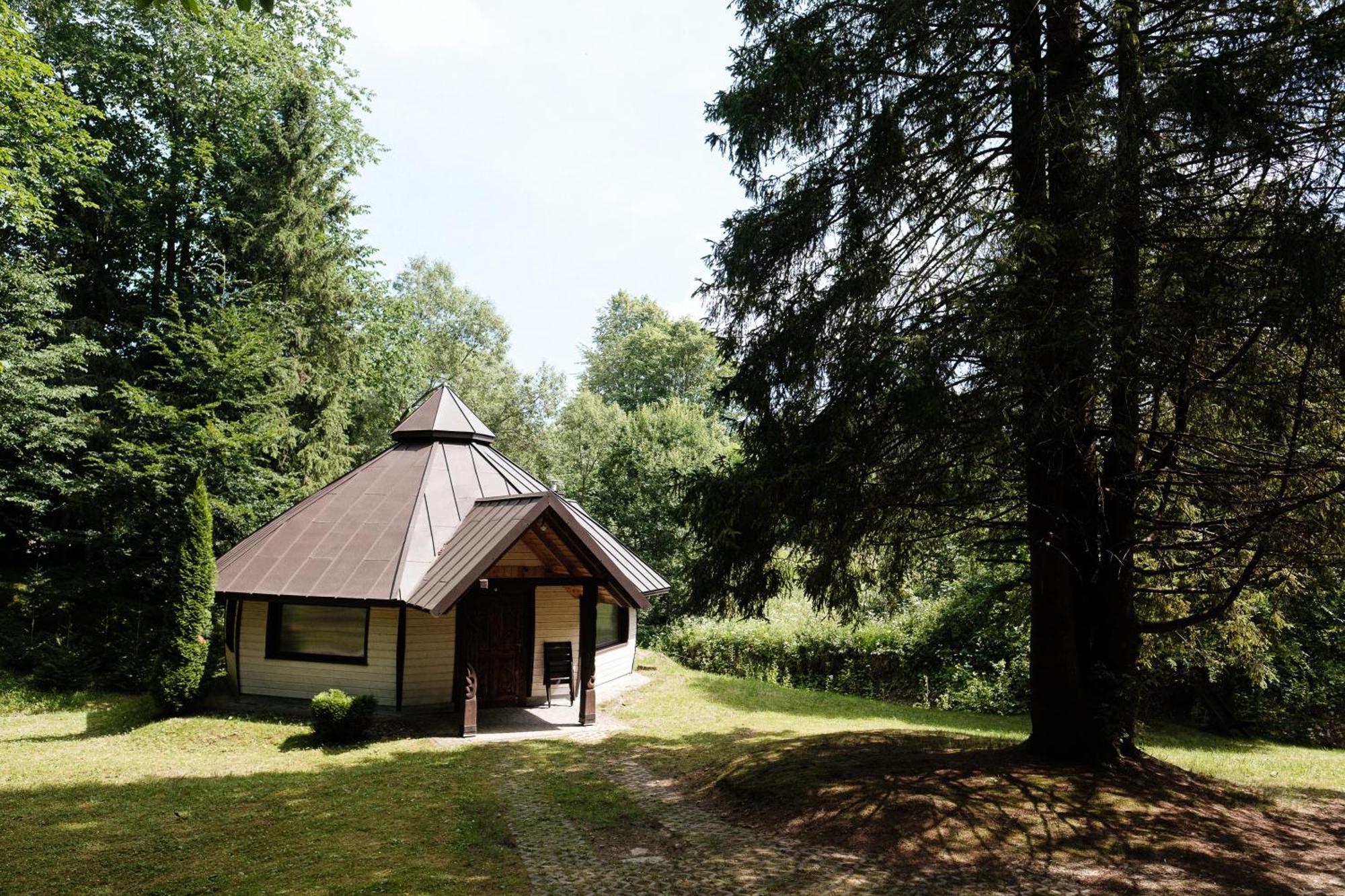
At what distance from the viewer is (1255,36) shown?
20.3 ft

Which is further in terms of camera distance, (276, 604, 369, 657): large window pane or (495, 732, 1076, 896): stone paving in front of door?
(276, 604, 369, 657): large window pane

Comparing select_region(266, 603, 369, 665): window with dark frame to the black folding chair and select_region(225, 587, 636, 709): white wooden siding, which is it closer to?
select_region(225, 587, 636, 709): white wooden siding

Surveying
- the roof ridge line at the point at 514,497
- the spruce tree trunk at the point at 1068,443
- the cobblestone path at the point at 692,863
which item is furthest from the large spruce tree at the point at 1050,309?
the roof ridge line at the point at 514,497

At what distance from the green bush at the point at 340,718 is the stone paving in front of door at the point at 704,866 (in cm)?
392

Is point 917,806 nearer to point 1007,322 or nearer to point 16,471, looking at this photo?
point 1007,322

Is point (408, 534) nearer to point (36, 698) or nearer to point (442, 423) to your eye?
point (442, 423)

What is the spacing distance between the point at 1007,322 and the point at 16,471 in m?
20.3

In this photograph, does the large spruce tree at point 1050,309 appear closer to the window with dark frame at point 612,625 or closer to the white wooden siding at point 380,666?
the white wooden siding at point 380,666

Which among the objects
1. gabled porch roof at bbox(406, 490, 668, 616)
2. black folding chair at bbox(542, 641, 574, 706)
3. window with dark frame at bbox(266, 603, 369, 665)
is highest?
gabled porch roof at bbox(406, 490, 668, 616)

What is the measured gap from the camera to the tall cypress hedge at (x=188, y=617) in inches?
476

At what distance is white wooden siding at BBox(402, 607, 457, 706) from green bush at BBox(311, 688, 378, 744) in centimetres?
131

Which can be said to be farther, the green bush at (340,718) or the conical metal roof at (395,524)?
the conical metal roof at (395,524)

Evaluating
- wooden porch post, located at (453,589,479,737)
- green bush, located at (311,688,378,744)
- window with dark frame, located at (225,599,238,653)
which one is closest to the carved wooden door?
wooden porch post, located at (453,589,479,737)

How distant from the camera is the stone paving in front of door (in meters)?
5.89
